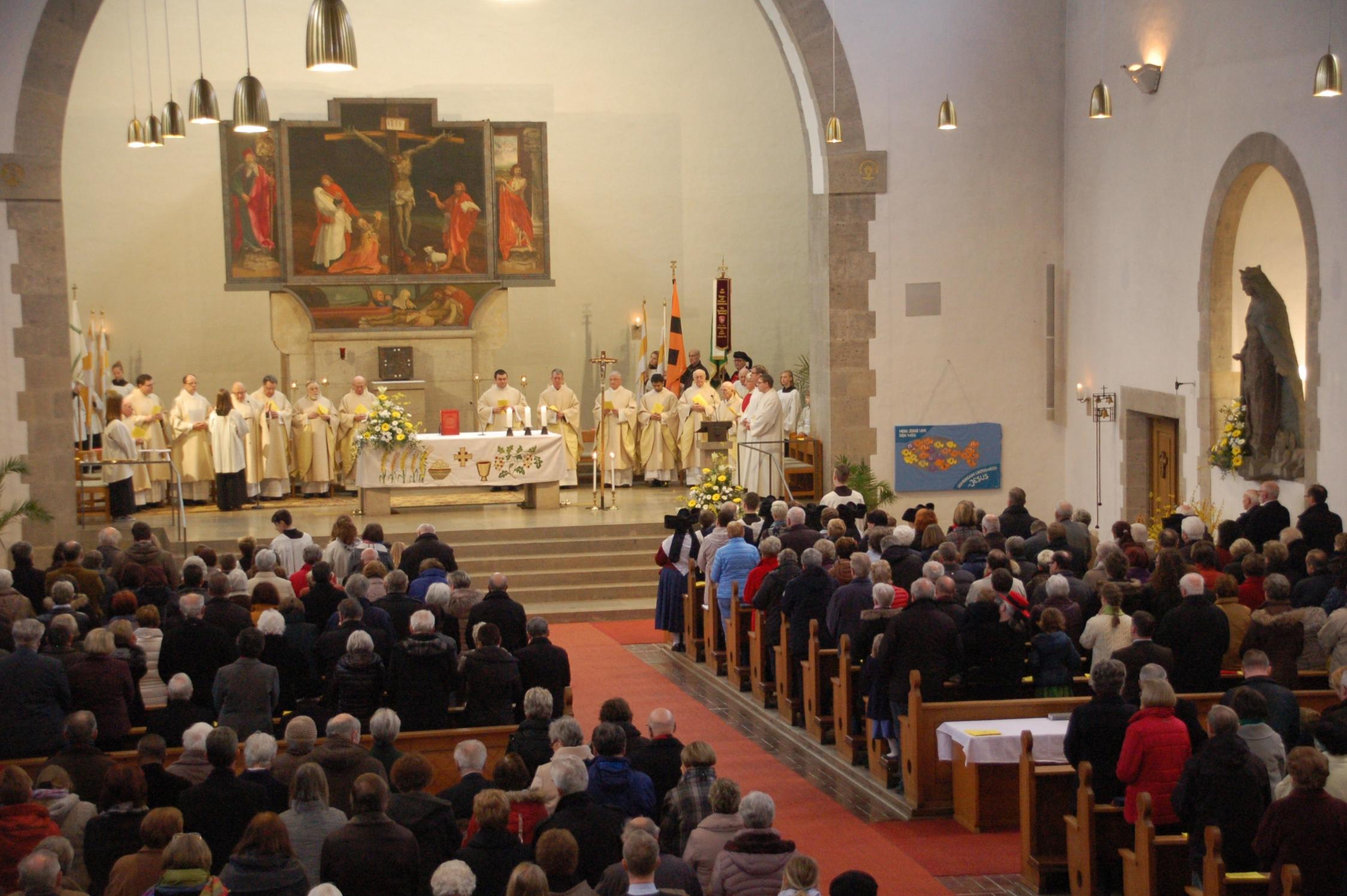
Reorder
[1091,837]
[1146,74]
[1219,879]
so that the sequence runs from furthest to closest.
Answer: [1146,74], [1091,837], [1219,879]

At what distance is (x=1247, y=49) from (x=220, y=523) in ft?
39.1

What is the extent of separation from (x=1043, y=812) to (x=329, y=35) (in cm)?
520

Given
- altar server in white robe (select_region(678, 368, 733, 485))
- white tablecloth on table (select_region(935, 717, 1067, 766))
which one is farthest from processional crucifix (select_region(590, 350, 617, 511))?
white tablecloth on table (select_region(935, 717, 1067, 766))

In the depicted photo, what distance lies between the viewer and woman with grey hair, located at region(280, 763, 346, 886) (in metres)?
5.86

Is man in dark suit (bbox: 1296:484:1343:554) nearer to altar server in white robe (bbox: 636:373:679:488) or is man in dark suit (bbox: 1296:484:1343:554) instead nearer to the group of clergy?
the group of clergy

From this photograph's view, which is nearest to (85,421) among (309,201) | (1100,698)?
(309,201)

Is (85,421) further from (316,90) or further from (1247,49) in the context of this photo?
(1247,49)

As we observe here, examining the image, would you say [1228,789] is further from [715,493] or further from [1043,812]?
[715,493]

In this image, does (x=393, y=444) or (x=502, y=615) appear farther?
(x=393, y=444)

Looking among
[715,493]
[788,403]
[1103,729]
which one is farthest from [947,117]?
[1103,729]

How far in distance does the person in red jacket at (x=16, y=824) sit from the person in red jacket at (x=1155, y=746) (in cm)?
462

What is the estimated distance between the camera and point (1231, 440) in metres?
13.2

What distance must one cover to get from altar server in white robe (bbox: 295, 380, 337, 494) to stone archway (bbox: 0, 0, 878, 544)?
12.2 feet

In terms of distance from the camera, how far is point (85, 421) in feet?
60.5
